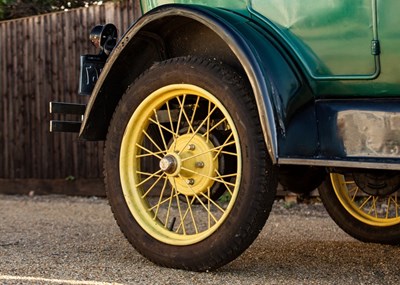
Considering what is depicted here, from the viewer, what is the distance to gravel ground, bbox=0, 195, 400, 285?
325cm

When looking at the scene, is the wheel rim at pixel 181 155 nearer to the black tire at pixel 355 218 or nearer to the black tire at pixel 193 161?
the black tire at pixel 193 161

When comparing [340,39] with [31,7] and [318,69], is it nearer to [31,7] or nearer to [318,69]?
[318,69]

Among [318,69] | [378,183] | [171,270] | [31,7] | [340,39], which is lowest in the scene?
[171,270]

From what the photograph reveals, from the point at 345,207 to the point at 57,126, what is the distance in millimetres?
1601

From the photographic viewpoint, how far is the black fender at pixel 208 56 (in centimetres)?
307

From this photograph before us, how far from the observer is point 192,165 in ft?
11.2

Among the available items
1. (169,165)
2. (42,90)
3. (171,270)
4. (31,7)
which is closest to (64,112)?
(169,165)

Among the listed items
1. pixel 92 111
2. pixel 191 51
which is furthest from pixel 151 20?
pixel 92 111

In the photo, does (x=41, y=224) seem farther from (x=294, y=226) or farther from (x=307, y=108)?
(x=307, y=108)

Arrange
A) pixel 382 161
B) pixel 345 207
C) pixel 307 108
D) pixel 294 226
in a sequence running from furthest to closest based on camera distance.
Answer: pixel 294 226, pixel 345 207, pixel 307 108, pixel 382 161

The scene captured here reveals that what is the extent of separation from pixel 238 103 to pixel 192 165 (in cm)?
38

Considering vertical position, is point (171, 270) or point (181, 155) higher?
point (181, 155)

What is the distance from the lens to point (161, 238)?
3.41m

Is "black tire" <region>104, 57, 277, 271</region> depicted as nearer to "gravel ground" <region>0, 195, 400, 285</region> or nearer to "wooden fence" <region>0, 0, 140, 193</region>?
"gravel ground" <region>0, 195, 400, 285</region>
